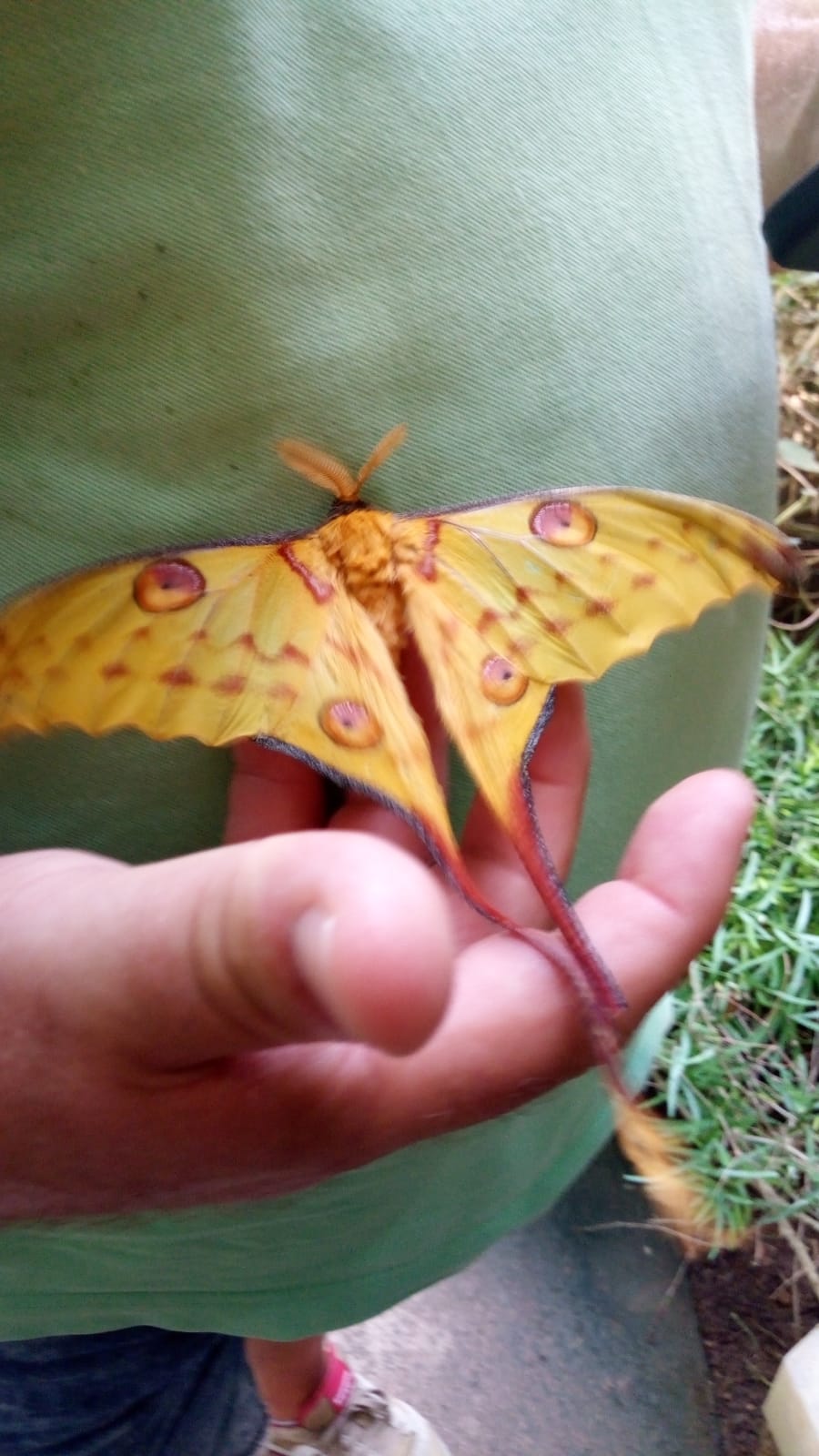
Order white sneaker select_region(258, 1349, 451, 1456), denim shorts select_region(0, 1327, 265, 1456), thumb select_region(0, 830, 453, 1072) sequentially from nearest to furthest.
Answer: thumb select_region(0, 830, 453, 1072) < denim shorts select_region(0, 1327, 265, 1456) < white sneaker select_region(258, 1349, 451, 1456)

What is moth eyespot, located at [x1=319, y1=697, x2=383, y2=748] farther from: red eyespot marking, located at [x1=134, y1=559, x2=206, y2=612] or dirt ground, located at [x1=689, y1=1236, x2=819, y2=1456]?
dirt ground, located at [x1=689, y1=1236, x2=819, y2=1456]

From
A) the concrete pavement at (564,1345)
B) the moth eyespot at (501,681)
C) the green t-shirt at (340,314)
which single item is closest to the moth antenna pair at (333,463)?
the green t-shirt at (340,314)

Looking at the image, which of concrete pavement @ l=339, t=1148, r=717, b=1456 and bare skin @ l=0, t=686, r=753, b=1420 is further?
concrete pavement @ l=339, t=1148, r=717, b=1456

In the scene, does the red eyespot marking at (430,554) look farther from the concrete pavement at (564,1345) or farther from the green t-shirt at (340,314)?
the concrete pavement at (564,1345)

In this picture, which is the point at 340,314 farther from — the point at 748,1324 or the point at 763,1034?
the point at 748,1324

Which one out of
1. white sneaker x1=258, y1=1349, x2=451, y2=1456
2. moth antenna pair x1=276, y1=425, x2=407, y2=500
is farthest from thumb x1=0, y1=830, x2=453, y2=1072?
white sneaker x1=258, y1=1349, x2=451, y2=1456

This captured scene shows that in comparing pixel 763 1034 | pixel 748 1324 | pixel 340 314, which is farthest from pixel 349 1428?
pixel 340 314

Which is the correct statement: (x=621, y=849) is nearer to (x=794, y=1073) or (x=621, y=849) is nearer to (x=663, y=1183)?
(x=663, y=1183)
